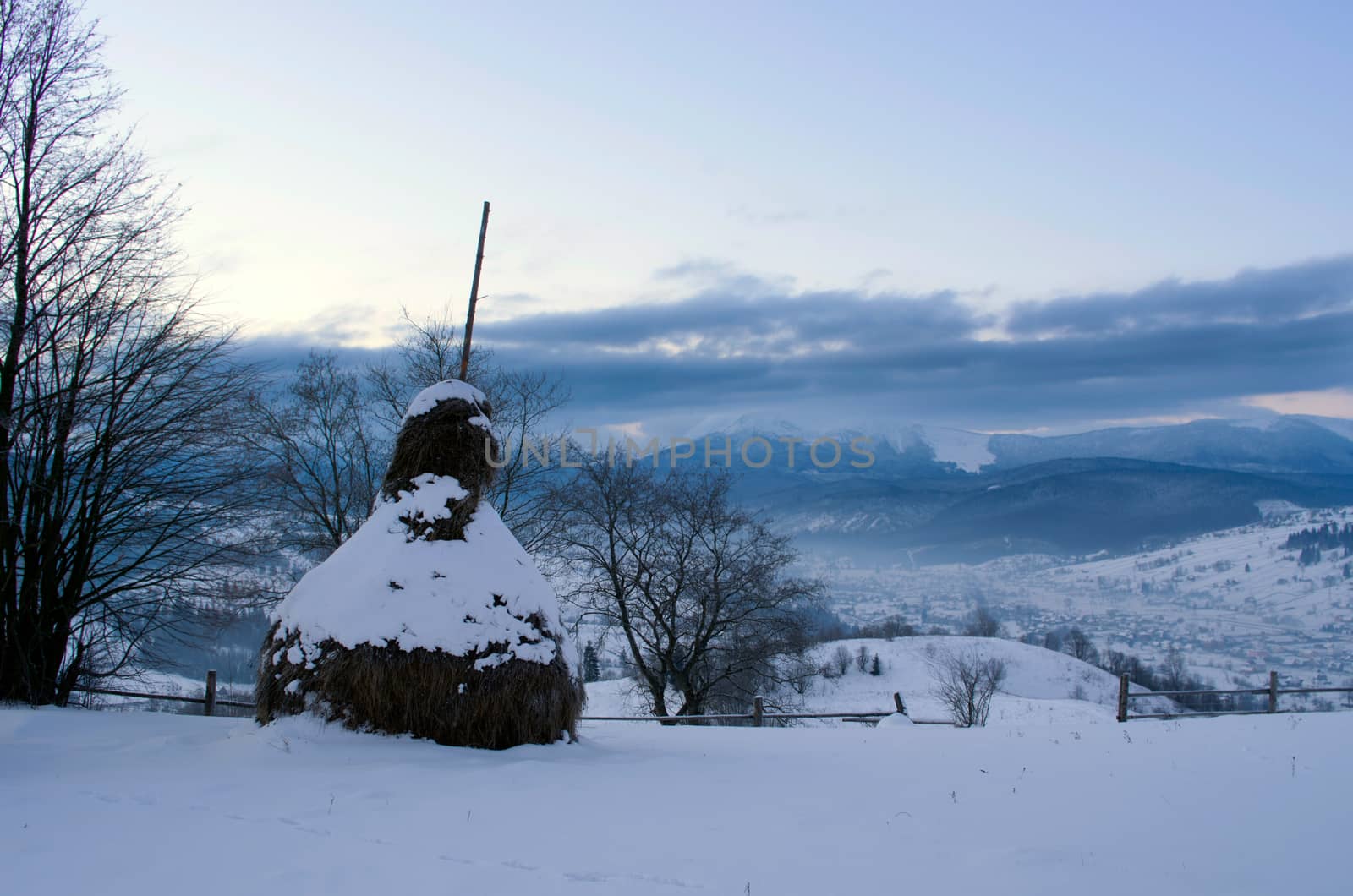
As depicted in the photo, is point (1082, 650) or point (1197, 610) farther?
point (1197, 610)

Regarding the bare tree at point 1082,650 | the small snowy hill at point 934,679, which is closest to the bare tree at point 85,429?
the small snowy hill at point 934,679

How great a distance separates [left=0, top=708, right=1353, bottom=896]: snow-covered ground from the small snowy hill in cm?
4189

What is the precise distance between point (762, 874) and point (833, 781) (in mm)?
2589

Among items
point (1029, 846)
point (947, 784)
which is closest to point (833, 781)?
point (947, 784)

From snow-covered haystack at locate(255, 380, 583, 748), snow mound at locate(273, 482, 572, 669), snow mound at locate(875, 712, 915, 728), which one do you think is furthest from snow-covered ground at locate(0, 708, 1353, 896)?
snow mound at locate(875, 712, 915, 728)

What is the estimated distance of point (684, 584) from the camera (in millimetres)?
23625

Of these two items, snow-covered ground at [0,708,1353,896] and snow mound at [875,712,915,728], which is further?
snow mound at [875,712,915,728]

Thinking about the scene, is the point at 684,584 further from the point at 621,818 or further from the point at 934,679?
the point at 934,679

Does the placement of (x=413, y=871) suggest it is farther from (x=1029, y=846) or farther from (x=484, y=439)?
(x=484, y=439)

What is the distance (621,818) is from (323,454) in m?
19.2

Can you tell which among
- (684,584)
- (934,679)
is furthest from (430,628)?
(934,679)

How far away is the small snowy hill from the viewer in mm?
52188

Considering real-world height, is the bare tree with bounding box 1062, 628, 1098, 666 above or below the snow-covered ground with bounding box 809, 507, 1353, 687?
below

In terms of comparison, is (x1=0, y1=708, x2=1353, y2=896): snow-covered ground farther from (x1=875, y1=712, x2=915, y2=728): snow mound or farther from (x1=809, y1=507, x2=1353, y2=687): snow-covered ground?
(x1=809, y1=507, x2=1353, y2=687): snow-covered ground
